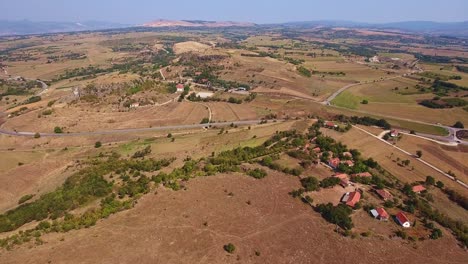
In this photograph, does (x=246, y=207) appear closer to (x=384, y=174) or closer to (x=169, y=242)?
(x=169, y=242)

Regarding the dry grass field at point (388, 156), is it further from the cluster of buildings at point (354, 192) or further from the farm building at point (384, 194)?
the farm building at point (384, 194)

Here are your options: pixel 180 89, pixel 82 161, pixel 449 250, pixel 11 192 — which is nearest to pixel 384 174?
pixel 449 250

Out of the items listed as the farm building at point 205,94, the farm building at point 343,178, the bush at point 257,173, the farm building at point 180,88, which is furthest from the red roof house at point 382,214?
the farm building at point 180,88

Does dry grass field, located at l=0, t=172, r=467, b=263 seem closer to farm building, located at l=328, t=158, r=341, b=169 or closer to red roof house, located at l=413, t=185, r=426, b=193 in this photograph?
red roof house, located at l=413, t=185, r=426, b=193

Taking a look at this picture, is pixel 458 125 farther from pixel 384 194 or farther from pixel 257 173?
pixel 257 173

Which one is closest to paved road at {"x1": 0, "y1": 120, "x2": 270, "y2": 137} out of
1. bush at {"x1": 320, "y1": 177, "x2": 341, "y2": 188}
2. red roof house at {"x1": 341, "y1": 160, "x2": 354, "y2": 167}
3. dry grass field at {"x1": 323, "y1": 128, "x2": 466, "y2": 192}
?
dry grass field at {"x1": 323, "y1": 128, "x2": 466, "y2": 192}

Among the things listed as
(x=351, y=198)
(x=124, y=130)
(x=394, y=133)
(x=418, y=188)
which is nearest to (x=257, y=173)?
(x=351, y=198)
